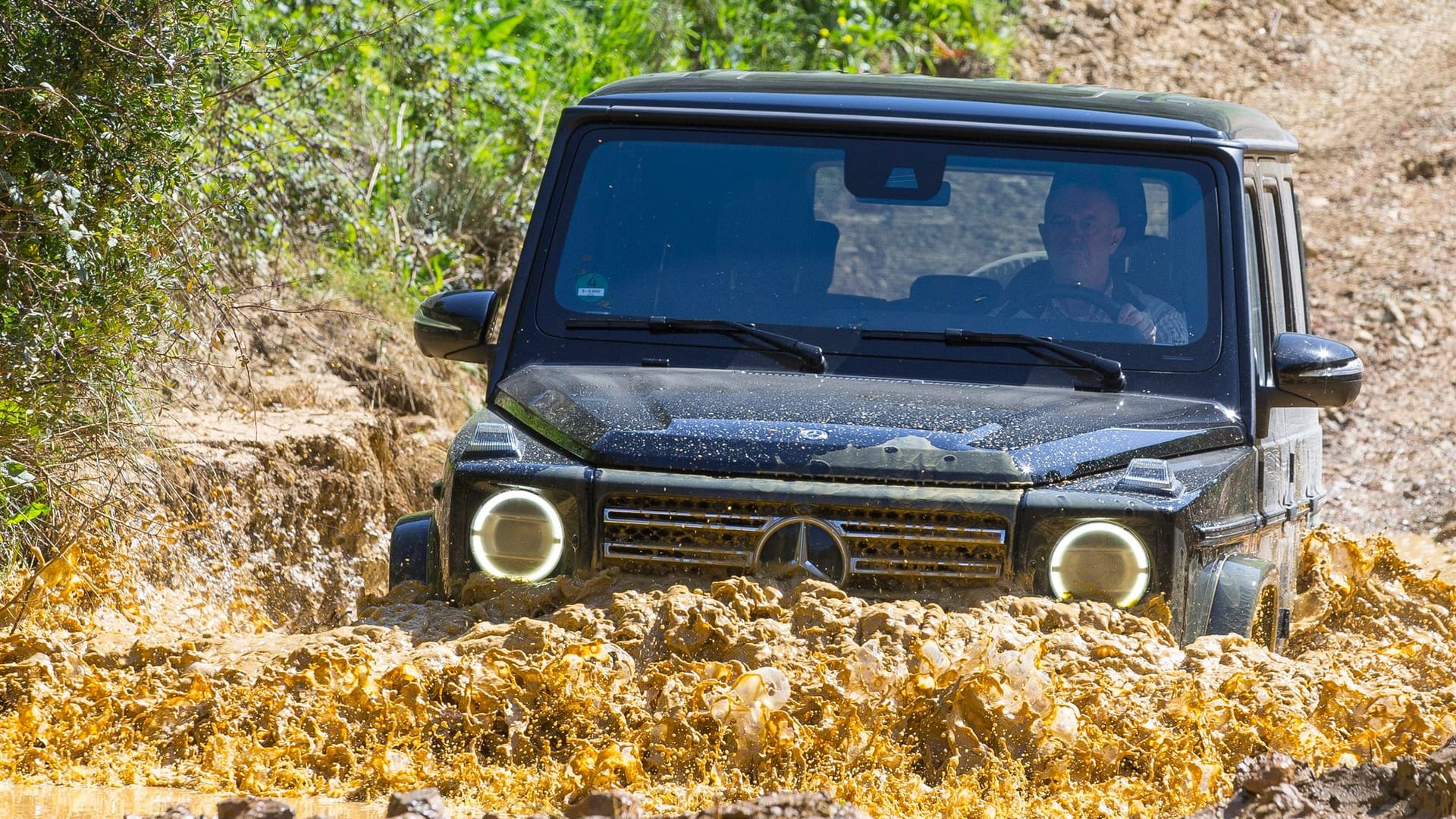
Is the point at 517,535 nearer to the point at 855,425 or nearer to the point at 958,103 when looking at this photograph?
the point at 855,425

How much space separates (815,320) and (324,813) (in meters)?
1.73

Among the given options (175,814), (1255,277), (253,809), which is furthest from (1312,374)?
(175,814)

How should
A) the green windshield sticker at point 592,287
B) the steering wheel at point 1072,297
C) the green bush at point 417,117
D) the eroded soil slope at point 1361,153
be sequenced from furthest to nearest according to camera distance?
the eroded soil slope at point 1361,153 → the green bush at point 417,117 → the green windshield sticker at point 592,287 → the steering wheel at point 1072,297

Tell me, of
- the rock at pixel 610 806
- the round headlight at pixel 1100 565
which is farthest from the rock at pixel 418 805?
the round headlight at pixel 1100 565

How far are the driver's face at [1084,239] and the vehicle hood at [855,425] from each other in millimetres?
389

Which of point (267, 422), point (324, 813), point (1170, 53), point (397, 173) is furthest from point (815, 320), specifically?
point (1170, 53)

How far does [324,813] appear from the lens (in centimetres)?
274

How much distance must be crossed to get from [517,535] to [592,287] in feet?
2.93

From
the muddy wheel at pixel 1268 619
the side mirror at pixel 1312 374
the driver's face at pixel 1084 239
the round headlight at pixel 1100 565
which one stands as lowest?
the muddy wheel at pixel 1268 619

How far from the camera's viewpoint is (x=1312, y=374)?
3736mm

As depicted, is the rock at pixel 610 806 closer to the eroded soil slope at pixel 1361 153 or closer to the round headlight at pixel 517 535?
the round headlight at pixel 517 535

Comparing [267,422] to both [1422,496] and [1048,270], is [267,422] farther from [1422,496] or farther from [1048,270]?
[1422,496]

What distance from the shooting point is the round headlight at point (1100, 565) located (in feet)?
10.5

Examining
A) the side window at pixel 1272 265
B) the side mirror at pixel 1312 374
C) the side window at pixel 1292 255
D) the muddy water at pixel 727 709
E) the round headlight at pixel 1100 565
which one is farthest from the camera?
the side window at pixel 1292 255
